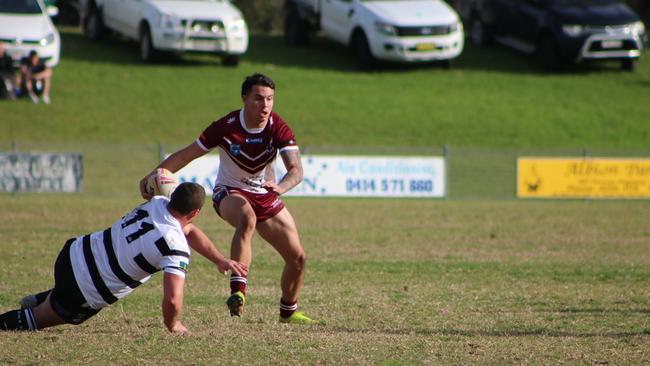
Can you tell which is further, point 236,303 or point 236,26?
point 236,26

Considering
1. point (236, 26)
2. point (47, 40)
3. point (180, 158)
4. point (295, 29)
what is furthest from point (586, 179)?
point (180, 158)

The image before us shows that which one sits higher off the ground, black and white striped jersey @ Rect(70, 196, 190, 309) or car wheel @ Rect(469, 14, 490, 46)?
black and white striped jersey @ Rect(70, 196, 190, 309)

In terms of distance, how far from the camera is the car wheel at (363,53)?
30.8 meters

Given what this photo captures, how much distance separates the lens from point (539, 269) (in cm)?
1338

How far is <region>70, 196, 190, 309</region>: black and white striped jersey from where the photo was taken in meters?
7.27

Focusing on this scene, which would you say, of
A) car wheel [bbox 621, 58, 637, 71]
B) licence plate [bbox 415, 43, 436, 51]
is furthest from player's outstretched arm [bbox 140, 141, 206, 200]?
car wheel [bbox 621, 58, 637, 71]

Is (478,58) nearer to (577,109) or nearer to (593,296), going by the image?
(577,109)

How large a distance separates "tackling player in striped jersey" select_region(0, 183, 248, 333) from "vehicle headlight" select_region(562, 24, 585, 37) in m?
24.9

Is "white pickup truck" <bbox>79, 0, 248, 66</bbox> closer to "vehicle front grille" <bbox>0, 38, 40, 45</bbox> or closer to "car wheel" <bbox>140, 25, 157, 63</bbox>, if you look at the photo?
"car wheel" <bbox>140, 25, 157, 63</bbox>

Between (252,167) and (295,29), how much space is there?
26137 mm

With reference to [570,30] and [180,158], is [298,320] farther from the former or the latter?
[570,30]

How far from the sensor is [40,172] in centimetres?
2231

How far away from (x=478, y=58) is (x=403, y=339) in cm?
2775

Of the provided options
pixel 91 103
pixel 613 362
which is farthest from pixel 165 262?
pixel 91 103
